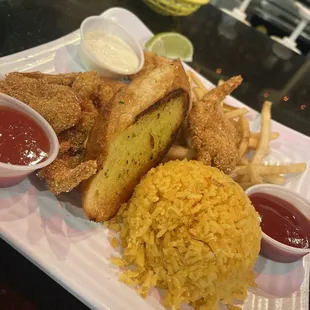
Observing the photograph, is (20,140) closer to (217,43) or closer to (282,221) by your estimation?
(282,221)

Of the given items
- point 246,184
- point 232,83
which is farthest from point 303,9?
point 246,184

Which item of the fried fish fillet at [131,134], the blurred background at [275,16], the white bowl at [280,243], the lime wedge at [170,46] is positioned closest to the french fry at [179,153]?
the fried fish fillet at [131,134]

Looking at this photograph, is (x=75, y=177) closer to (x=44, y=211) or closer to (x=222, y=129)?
(x=44, y=211)

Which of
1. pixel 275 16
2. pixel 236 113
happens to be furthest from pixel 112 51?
pixel 275 16

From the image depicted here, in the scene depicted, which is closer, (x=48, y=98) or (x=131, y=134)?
(x=131, y=134)

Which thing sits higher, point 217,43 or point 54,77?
point 54,77

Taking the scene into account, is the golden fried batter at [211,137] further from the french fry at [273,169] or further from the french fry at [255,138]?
the french fry at [255,138]
